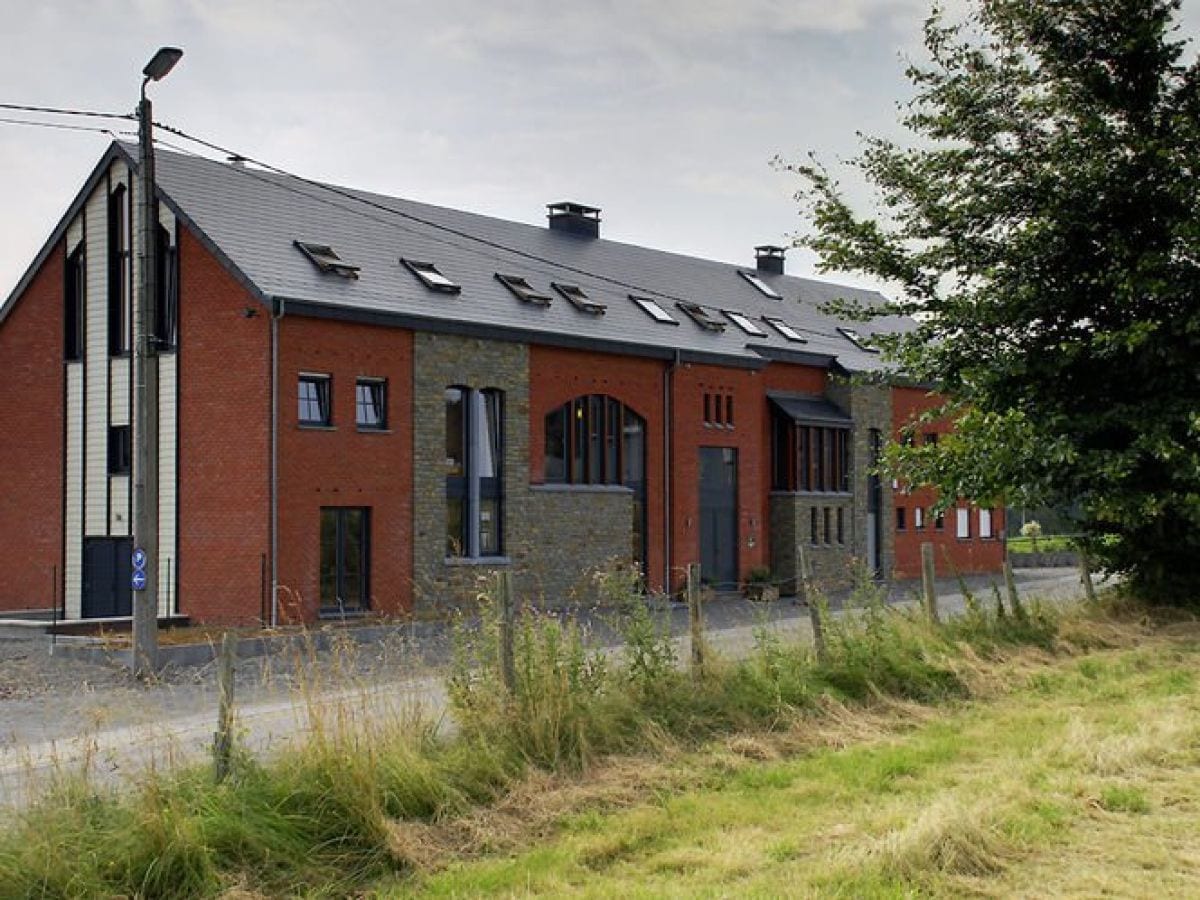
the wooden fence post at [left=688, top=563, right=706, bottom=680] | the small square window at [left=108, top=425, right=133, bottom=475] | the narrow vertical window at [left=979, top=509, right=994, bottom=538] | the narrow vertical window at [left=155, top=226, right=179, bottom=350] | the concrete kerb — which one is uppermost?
the narrow vertical window at [left=155, top=226, right=179, bottom=350]

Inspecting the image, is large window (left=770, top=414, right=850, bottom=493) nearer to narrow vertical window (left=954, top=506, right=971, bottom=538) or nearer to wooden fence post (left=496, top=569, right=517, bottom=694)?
narrow vertical window (left=954, top=506, right=971, bottom=538)

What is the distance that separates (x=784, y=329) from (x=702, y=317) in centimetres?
368

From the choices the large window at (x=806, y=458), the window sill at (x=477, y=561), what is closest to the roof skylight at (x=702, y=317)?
the large window at (x=806, y=458)

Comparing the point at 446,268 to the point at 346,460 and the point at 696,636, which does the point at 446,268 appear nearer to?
the point at 346,460

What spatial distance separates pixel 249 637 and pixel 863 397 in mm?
21521

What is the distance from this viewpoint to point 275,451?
874 inches

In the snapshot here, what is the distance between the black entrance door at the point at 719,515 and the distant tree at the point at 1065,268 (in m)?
13.2

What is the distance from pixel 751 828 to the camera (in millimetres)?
7418

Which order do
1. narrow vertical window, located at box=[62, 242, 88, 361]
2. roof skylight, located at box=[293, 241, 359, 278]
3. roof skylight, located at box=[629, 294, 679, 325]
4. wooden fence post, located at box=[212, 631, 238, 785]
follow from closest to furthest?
wooden fence post, located at box=[212, 631, 238, 785] < roof skylight, located at box=[293, 241, 359, 278] < narrow vertical window, located at box=[62, 242, 88, 361] < roof skylight, located at box=[629, 294, 679, 325]

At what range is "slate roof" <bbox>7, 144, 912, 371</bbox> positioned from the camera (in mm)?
23453

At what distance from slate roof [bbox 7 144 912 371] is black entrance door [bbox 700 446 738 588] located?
7.75 ft

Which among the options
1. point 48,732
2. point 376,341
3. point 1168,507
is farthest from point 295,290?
point 1168,507

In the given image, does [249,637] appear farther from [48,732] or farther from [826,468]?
[826,468]

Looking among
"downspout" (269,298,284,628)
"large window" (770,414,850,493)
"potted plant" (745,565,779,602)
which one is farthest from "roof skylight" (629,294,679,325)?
"downspout" (269,298,284,628)
